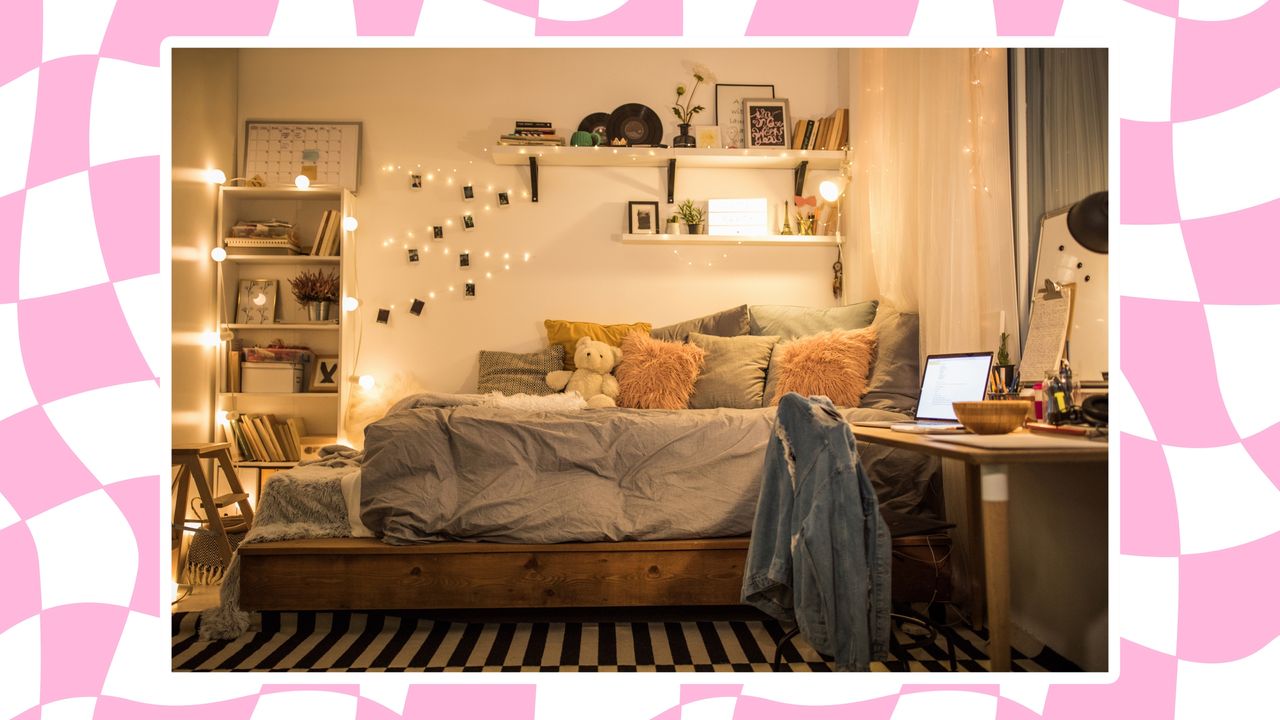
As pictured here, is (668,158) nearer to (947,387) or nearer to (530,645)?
(947,387)

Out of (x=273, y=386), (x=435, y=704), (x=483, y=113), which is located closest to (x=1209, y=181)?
(x=435, y=704)

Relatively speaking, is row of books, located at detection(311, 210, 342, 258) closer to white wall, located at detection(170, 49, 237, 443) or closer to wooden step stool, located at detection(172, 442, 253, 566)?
white wall, located at detection(170, 49, 237, 443)

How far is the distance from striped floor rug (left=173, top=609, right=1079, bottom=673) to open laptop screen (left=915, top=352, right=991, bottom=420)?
2.06ft

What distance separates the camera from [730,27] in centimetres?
123

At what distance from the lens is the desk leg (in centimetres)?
141

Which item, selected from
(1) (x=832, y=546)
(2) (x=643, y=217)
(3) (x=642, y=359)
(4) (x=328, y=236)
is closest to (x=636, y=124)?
(2) (x=643, y=217)

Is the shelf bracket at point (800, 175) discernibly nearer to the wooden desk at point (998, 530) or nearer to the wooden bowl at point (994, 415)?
the wooden bowl at point (994, 415)

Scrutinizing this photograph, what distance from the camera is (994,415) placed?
1.67 meters

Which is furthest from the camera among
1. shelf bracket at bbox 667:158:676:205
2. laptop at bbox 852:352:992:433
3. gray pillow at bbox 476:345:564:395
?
shelf bracket at bbox 667:158:676:205

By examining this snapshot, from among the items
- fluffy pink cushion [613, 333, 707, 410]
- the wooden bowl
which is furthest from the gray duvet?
fluffy pink cushion [613, 333, 707, 410]

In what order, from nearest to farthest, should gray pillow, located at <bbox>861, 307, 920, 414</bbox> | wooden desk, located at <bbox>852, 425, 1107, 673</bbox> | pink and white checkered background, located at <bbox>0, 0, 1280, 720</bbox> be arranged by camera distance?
pink and white checkered background, located at <bbox>0, 0, 1280, 720</bbox> → wooden desk, located at <bbox>852, 425, 1107, 673</bbox> → gray pillow, located at <bbox>861, 307, 920, 414</bbox>

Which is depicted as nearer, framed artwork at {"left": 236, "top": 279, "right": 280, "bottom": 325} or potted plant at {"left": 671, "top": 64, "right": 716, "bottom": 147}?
potted plant at {"left": 671, "top": 64, "right": 716, "bottom": 147}

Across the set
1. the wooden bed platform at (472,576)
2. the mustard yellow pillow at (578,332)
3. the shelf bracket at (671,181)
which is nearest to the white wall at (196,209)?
the wooden bed platform at (472,576)

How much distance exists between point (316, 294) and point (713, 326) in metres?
1.94
